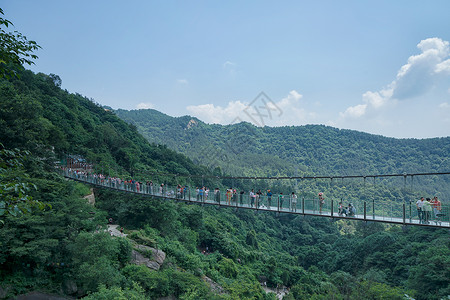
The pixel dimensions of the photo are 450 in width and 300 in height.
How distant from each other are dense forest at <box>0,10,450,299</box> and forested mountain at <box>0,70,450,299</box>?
0.07 m

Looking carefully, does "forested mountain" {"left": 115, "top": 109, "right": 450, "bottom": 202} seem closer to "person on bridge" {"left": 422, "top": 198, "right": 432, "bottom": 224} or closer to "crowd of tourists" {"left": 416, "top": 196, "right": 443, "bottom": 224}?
"crowd of tourists" {"left": 416, "top": 196, "right": 443, "bottom": 224}

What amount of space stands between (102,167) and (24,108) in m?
10.8

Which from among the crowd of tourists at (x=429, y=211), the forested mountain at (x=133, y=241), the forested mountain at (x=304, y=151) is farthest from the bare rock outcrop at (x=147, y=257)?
the forested mountain at (x=304, y=151)

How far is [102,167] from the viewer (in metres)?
28.1

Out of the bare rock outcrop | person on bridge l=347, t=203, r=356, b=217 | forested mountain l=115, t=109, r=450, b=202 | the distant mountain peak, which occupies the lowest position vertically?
the bare rock outcrop

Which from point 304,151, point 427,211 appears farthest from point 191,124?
point 427,211

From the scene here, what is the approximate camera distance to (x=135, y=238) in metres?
18.5

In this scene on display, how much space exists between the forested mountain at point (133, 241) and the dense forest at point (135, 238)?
7 cm

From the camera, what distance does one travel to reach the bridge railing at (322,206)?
952 centimetres

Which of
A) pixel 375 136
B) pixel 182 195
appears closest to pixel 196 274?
pixel 182 195

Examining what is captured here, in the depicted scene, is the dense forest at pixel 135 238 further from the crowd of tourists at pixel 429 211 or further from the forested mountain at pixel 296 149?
the forested mountain at pixel 296 149

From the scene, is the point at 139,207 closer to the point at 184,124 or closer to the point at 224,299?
the point at 224,299

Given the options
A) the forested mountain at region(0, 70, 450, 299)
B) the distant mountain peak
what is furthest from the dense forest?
the distant mountain peak

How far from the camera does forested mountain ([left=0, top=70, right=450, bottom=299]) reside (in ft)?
42.3
